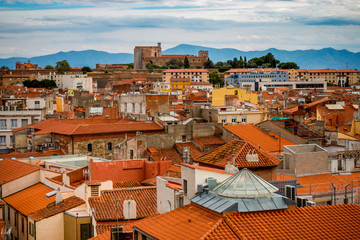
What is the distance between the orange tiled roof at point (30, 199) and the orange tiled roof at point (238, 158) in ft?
17.6

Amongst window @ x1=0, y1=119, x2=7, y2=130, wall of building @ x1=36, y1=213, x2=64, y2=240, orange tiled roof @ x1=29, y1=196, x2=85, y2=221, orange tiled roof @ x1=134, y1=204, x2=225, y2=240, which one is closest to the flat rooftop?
orange tiled roof @ x1=29, y1=196, x2=85, y2=221

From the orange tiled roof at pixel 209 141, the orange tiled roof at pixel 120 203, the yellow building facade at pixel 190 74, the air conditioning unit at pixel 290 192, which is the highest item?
the yellow building facade at pixel 190 74

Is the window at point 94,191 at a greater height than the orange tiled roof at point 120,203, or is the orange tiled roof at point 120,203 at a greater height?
the window at point 94,191

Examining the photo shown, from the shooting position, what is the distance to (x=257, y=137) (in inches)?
1246

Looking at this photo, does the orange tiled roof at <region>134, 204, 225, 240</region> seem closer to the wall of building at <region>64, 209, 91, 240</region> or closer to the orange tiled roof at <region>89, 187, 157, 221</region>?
the orange tiled roof at <region>89, 187, 157, 221</region>

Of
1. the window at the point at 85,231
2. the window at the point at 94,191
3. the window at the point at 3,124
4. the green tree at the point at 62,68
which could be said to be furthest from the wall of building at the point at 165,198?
the green tree at the point at 62,68

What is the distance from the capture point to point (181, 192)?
12.8m

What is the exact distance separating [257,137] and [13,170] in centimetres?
1374

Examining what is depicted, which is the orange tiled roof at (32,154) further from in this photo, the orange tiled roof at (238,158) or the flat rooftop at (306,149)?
the orange tiled roof at (238,158)

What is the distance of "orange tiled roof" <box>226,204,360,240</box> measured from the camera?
9.75 metres

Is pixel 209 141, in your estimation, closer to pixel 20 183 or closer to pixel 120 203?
pixel 20 183

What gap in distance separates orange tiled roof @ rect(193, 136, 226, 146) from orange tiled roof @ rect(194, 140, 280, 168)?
1434 cm

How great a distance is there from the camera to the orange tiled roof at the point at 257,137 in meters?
30.4

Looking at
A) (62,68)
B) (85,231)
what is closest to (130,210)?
(85,231)
